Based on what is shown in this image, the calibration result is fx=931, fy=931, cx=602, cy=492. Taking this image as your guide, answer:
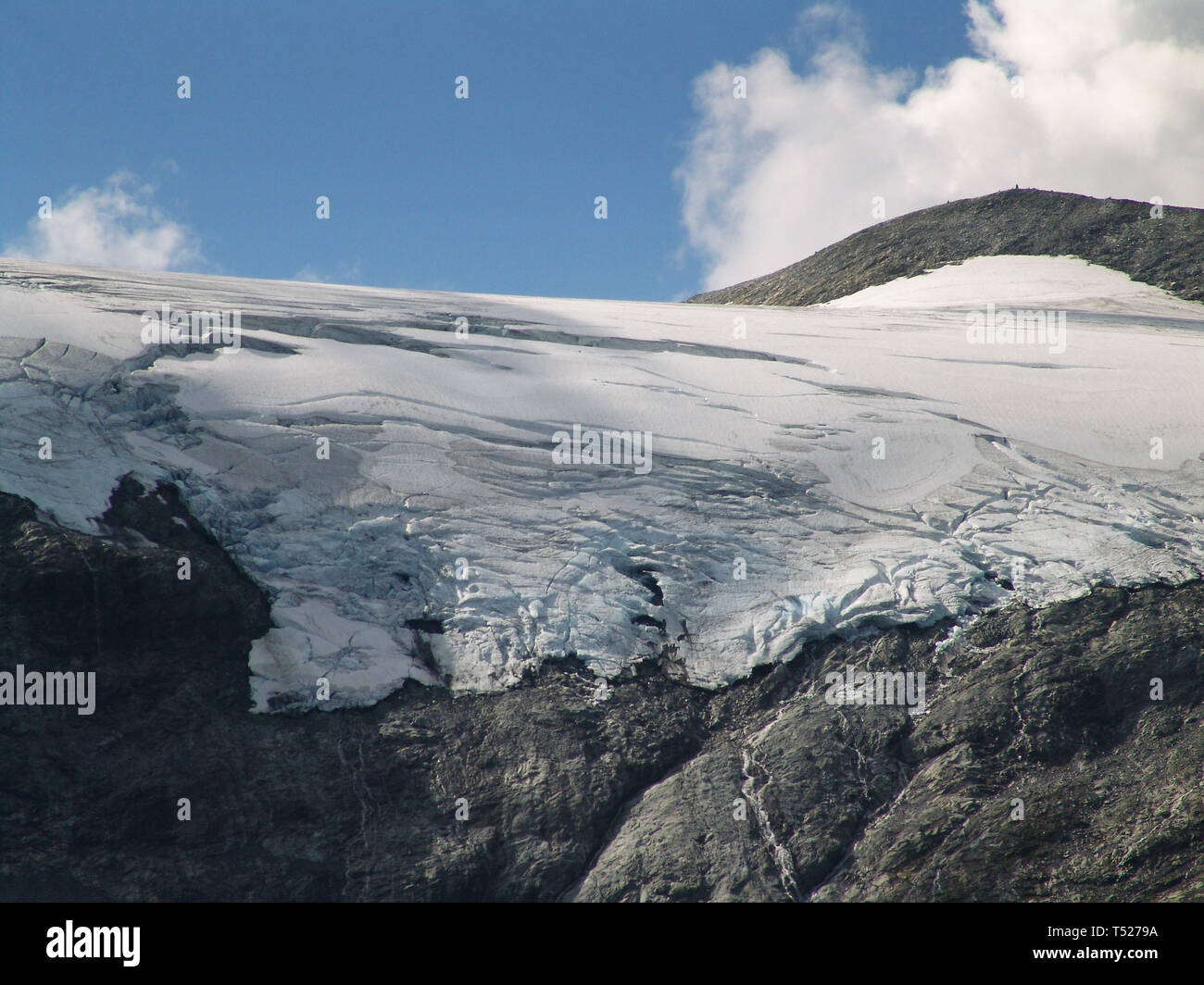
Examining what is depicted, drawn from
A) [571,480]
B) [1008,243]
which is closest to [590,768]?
[571,480]

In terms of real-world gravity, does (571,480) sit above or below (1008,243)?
below

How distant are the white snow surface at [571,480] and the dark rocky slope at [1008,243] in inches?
333

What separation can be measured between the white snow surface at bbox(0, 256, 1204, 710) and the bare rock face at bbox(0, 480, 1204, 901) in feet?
0.91

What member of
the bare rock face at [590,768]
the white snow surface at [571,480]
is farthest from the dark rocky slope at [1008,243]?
the bare rock face at [590,768]

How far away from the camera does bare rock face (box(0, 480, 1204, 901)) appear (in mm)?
5230

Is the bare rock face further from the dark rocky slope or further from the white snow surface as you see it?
the dark rocky slope

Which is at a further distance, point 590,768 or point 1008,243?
point 1008,243

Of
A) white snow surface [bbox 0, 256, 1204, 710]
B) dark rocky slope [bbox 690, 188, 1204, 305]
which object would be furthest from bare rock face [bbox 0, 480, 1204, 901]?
dark rocky slope [bbox 690, 188, 1204, 305]

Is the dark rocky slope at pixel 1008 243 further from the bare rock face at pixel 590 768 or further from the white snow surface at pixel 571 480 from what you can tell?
the bare rock face at pixel 590 768

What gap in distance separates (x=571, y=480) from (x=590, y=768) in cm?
278

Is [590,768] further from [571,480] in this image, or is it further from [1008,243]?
[1008,243]

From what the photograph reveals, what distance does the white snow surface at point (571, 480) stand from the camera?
6.65 m

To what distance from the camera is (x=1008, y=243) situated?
65.4 ft
